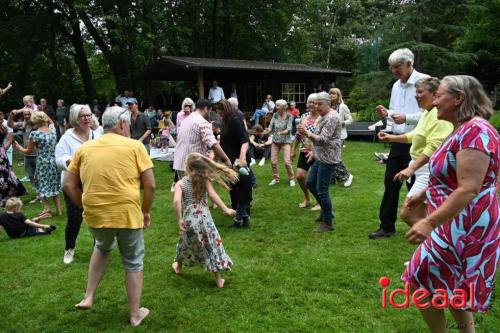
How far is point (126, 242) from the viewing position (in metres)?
3.23

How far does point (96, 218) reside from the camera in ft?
10.3

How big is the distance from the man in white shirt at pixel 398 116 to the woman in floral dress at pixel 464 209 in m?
2.12

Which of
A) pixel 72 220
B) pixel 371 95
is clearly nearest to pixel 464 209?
pixel 72 220

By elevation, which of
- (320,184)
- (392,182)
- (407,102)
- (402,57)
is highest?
(402,57)

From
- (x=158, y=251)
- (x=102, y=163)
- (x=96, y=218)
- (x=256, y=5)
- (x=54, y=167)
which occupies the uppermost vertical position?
(x=256, y=5)

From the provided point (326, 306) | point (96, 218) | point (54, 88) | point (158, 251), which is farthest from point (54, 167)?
point (54, 88)

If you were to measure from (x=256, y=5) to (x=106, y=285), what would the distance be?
24.1 meters

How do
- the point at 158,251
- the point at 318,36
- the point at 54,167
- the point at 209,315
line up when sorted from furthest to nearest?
the point at 318,36, the point at 54,167, the point at 158,251, the point at 209,315

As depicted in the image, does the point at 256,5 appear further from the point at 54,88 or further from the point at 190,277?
the point at 190,277

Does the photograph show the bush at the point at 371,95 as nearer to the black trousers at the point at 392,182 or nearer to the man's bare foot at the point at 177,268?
the black trousers at the point at 392,182

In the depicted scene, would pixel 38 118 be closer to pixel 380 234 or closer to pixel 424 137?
pixel 380 234

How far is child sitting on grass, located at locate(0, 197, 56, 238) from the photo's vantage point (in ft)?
19.4

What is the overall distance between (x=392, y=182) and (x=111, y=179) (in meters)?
3.21

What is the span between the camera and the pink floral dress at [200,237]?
3.97 metres
